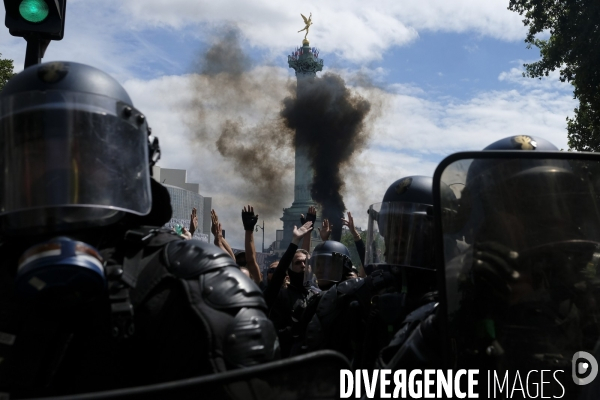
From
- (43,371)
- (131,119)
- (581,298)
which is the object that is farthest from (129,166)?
(581,298)

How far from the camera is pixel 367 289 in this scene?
4594mm

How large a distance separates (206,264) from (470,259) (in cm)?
65

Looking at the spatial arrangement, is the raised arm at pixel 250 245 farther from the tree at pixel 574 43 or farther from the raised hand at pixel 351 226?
the tree at pixel 574 43

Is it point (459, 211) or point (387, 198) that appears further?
point (387, 198)

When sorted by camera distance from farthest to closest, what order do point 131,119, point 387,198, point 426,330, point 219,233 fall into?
1. point 219,233
2. point 387,198
3. point 131,119
4. point 426,330

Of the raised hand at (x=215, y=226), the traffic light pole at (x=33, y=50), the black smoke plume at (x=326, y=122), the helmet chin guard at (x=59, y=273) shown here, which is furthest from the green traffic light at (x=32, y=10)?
the black smoke plume at (x=326, y=122)

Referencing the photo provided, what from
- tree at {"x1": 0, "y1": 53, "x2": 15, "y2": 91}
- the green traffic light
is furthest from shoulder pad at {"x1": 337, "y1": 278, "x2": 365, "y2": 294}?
tree at {"x1": 0, "y1": 53, "x2": 15, "y2": 91}

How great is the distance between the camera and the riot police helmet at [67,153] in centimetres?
208

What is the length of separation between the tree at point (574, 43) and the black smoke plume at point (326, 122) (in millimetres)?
31616

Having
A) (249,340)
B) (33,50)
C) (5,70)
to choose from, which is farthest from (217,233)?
(5,70)

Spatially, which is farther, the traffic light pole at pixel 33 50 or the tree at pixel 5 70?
the tree at pixel 5 70

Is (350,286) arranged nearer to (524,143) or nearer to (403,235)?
(403,235)

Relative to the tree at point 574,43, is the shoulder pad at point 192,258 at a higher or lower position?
lower

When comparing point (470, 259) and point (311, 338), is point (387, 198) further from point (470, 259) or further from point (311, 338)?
point (470, 259)
